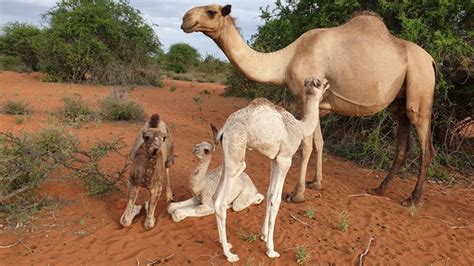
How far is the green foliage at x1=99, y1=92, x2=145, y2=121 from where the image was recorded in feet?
35.0

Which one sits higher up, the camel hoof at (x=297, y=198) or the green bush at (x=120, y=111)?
the green bush at (x=120, y=111)

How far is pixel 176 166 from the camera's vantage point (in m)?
6.89

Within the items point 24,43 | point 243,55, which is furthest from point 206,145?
point 24,43

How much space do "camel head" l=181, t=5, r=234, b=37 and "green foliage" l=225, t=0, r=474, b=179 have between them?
3408mm

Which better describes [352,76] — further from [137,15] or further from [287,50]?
[137,15]

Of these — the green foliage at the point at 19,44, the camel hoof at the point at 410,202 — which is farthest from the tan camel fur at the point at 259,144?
the green foliage at the point at 19,44

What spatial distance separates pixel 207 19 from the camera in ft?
16.7

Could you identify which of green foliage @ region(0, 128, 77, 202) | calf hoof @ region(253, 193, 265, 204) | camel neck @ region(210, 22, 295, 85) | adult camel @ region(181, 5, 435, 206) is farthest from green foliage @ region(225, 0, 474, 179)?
A: green foliage @ region(0, 128, 77, 202)

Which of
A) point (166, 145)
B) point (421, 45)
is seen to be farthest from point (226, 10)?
point (421, 45)

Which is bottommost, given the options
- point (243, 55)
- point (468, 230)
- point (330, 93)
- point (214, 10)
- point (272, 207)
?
point (468, 230)

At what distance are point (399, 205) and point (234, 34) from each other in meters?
3.43

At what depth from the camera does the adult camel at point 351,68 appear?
18.0ft

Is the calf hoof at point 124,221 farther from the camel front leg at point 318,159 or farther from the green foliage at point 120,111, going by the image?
the green foliage at point 120,111

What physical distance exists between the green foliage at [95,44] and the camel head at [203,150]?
61.8 feet
